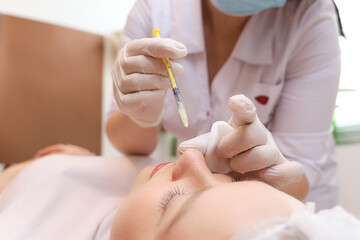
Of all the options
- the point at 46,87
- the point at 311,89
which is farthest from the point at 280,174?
the point at 46,87

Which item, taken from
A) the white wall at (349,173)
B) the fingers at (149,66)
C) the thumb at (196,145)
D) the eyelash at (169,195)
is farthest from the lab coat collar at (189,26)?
the white wall at (349,173)

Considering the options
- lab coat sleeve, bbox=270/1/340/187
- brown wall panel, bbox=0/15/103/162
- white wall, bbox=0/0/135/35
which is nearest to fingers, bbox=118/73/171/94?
lab coat sleeve, bbox=270/1/340/187

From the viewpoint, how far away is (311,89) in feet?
3.85

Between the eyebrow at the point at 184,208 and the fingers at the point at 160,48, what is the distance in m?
0.38

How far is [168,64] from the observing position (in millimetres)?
Answer: 916

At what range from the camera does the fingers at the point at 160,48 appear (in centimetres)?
88

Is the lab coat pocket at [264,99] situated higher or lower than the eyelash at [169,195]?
lower

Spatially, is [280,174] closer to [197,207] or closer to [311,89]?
[197,207]

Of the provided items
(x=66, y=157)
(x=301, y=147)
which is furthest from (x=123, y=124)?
(x=301, y=147)

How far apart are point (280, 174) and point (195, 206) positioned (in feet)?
0.74

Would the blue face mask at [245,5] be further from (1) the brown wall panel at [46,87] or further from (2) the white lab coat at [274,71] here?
(1) the brown wall panel at [46,87]

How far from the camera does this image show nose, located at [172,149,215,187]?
2.11 ft

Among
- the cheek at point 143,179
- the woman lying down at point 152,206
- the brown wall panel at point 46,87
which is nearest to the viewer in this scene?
the woman lying down at point 152,206

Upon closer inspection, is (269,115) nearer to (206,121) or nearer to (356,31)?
(206,121)
